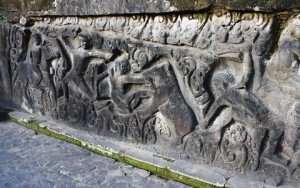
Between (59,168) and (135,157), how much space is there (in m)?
0.67

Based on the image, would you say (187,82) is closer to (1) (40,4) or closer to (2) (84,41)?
(2) (84,41)

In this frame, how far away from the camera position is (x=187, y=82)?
9.43ft

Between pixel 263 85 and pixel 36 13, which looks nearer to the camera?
pixel 263 85

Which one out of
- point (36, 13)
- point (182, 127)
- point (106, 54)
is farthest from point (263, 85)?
point (36, 13)

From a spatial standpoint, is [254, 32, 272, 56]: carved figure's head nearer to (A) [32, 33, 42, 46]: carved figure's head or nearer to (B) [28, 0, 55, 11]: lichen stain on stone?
(B) [28, 0, 55, 11]: lichen stain on stone

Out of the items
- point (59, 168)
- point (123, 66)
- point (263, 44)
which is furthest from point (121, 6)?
point (59, 168)

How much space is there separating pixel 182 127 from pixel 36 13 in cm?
200

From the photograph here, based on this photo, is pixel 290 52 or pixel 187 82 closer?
pixel 290 52

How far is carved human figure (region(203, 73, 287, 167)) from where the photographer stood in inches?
100

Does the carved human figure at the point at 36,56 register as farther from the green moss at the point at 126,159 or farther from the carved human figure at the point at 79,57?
the green moss at the point at 126,159

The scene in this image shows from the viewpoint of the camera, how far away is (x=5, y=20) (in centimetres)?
415

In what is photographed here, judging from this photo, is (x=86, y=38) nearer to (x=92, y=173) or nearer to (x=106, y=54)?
(x=106, y=54)

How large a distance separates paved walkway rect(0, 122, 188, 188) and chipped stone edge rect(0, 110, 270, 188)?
0.06 m

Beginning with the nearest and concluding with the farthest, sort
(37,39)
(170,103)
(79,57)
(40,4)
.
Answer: (170,103)
(79,57)
(40,4)
(37,39)
